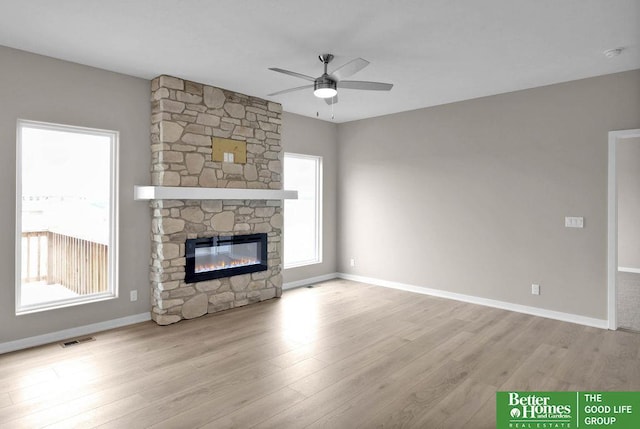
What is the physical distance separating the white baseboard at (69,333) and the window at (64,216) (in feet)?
0.90

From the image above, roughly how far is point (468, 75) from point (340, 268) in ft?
13.0

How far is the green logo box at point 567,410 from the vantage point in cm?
242

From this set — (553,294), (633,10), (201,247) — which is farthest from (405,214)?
(633,10)

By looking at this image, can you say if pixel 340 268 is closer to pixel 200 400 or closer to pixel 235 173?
pixel 235 173

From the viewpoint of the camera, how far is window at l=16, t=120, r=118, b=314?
3830mm

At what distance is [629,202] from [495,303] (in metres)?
4.75

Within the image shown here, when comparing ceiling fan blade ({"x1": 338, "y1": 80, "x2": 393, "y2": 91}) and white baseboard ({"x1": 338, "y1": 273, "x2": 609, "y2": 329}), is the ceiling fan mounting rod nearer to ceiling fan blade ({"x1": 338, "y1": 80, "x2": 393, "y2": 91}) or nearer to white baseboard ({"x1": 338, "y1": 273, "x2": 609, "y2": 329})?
ceiling fan blade ({"x1": 338, "y1": 80, "x2": 393, "y2": 91})

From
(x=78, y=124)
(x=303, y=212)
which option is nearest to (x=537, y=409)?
(x=303, y=212)

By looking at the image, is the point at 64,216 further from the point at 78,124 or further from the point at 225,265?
Result: the point at 225,265

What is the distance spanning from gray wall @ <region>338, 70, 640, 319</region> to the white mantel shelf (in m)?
2.04

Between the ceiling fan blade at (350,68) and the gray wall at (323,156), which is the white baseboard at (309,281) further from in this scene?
the ceiling fan blade at (350,68)

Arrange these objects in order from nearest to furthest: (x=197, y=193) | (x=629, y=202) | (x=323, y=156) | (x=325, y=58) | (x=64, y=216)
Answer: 1. (x=325, y=58)
2. (x=64, y=216)
3. (x=197, y=193)
4. (x=323, y=156)
5. (x=629, y=202)

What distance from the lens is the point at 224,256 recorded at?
16.6 feet

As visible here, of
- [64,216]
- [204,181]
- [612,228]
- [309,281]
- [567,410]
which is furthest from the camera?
[309,281]
